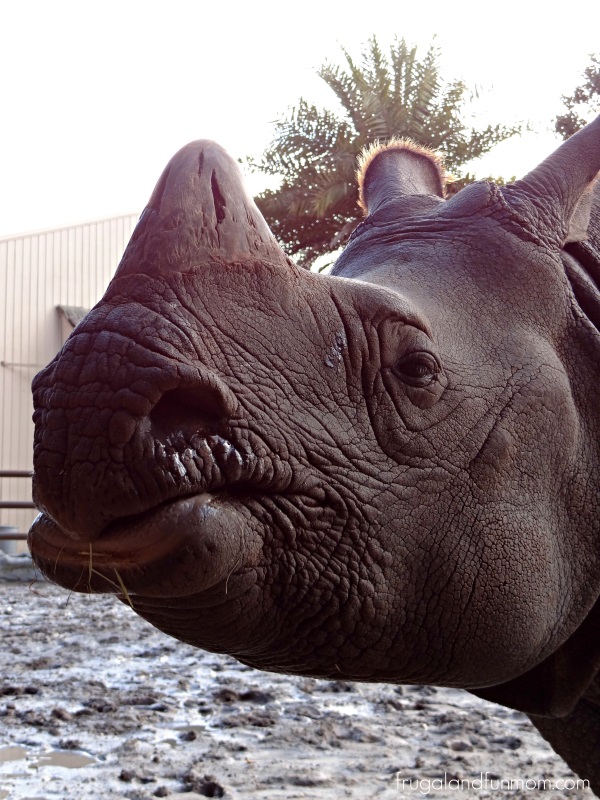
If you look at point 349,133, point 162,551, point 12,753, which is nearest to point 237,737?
point 12,753

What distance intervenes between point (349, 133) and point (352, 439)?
55.1 ft

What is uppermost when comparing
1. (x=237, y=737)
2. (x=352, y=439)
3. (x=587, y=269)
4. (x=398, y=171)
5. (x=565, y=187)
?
(x=398, y=171)

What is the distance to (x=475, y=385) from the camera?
2150mm

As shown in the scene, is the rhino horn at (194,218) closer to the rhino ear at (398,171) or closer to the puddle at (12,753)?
the rhino ear at (398,171)

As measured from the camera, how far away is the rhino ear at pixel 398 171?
120 inches

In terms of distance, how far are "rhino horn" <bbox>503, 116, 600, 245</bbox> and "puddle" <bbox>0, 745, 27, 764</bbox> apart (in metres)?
3.43

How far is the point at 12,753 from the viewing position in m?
4.57

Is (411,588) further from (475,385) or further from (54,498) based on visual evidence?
(54,498)

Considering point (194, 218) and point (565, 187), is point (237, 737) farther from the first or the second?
point (194, 218)

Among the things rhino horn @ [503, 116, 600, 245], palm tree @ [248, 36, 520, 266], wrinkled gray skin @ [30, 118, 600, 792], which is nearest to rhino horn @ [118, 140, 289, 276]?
wrinkled gray skin @ [30, 118, 600, 792]

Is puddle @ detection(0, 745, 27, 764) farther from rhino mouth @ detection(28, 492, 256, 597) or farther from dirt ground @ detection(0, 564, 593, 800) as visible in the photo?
rhino mouth @ detection(28, 492, 256, 597)

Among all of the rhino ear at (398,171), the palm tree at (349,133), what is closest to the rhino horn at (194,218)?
the rhino ear at (398,171)

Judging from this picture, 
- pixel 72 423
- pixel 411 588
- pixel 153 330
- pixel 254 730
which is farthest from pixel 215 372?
pixel 254 730

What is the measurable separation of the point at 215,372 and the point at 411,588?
675 mm
